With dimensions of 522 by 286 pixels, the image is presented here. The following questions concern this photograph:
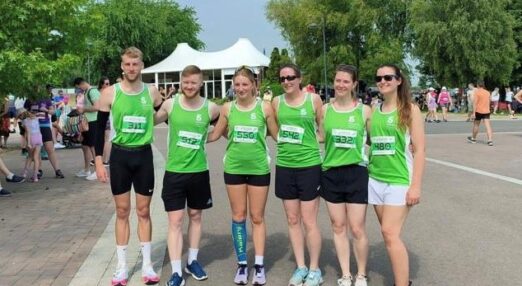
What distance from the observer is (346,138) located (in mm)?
4785

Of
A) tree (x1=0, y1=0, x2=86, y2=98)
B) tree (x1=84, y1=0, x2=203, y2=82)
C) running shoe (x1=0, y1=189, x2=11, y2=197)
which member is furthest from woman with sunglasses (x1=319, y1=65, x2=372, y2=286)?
tree (x1=84, y1=0, x2=203, y2=82)

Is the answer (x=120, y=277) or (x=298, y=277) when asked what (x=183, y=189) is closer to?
(x=120, y=277)

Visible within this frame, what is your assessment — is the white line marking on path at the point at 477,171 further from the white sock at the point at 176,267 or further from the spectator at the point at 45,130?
the spectator at the point at 45,130

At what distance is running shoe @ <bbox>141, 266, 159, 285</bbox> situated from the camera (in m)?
5.11

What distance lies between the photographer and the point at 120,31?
6456 centimetres

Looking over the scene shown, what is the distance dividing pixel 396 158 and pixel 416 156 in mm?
149

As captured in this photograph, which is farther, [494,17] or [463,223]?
[494,17]

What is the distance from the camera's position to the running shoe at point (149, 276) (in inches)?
201

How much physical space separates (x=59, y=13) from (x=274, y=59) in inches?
1813

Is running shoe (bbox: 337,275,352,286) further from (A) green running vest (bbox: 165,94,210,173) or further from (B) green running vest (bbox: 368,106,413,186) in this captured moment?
(A) green running vest (bbox: 165,94,210,173)

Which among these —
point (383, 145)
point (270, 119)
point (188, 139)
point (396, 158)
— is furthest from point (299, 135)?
point (188, 139)

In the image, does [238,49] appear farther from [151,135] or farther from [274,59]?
[151,135]

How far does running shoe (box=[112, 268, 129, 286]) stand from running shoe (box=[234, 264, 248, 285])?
0.94 m

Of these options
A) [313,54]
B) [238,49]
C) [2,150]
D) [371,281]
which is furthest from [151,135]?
[238,49]
